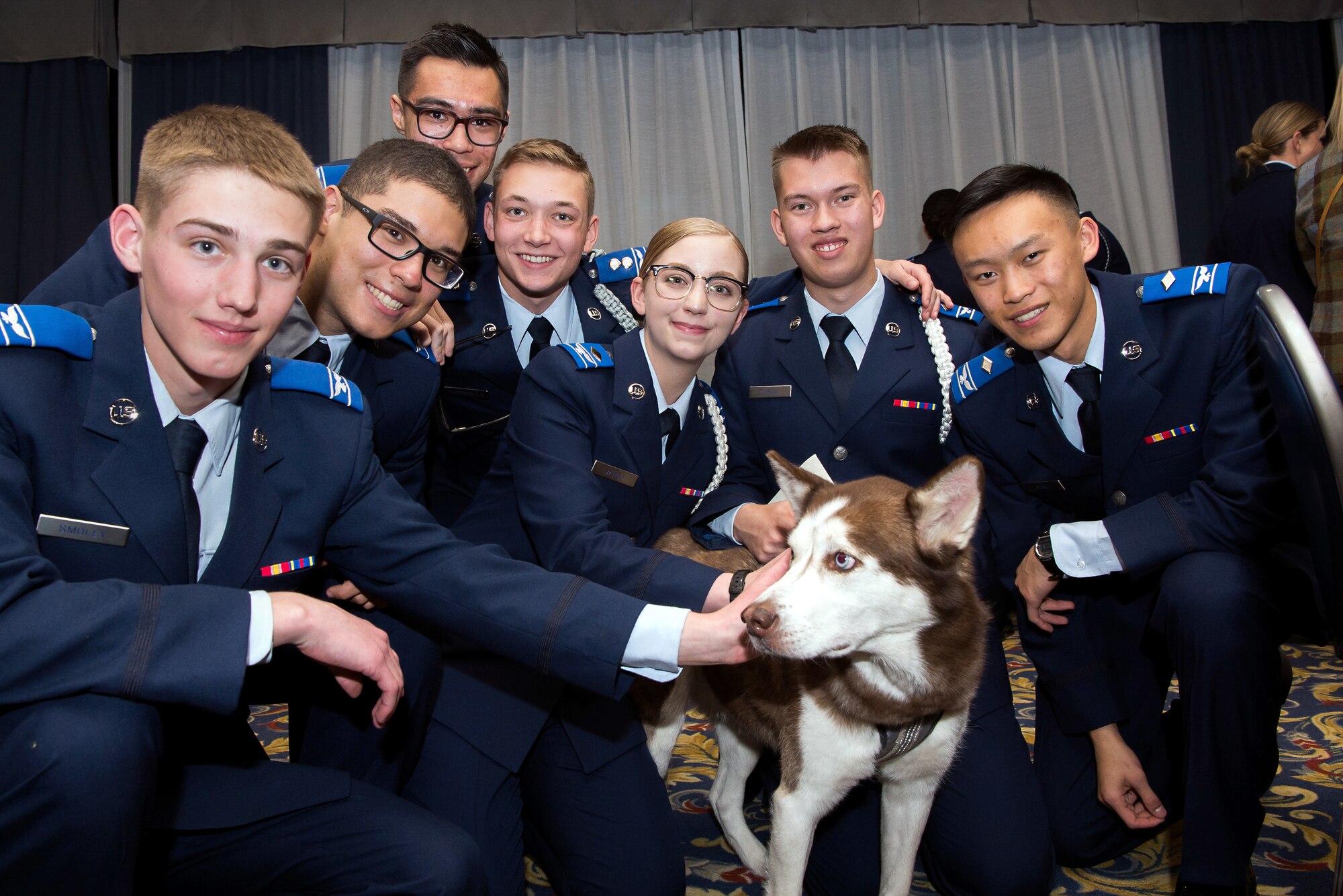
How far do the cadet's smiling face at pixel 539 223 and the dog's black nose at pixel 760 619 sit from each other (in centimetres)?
181

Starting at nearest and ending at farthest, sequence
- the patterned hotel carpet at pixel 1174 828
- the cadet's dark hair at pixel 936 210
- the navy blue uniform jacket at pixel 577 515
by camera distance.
Result: the navy blue uniform jacket at pixel 577 515, the patterned hotel carpet at pixel 1174 828, the cadet's dark hair at pixel 936 210

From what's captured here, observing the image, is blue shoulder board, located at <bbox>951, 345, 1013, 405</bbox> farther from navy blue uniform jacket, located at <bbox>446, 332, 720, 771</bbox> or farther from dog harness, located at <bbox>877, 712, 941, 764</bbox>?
dog harness, located at <bbox>877, 712, 941, 764</bbox>

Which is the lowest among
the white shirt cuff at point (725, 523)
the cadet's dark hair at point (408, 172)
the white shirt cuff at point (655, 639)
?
the white shirt cuff at point (655, 639)

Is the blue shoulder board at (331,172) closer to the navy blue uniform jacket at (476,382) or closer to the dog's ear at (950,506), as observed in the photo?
the navy blue uniform jacket at (476,382)

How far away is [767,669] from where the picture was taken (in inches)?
96.3

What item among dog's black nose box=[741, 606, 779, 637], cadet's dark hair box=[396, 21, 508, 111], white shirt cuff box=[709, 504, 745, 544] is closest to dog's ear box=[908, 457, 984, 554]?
dog's black nose box=[741, 606, 779, 637]

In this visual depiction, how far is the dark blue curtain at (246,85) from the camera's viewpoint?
804 centimetres

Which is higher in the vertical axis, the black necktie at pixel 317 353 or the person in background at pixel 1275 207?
the person in background at pixel 1275 207

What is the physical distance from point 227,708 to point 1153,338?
257 cm

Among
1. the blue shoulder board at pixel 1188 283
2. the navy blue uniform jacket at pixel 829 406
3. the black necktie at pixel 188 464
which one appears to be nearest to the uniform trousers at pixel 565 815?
the navy blue uniform jacket at pixel 829 406

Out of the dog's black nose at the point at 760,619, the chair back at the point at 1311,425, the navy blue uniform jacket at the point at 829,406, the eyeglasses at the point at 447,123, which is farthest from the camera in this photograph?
the eyeglasses at the point at 447,123

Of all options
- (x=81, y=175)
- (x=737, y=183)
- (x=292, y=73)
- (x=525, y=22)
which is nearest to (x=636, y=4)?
(x=525, y=22)

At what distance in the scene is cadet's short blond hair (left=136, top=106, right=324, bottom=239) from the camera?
→ 1.79m

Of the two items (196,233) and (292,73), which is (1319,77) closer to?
(292,73)
